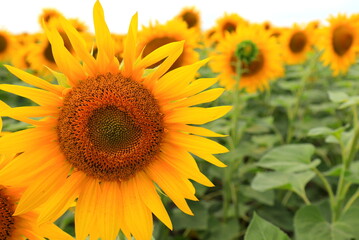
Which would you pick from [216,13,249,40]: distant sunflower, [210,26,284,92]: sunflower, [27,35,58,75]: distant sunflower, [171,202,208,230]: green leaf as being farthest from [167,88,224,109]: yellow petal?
[216,13,249,40]: distant sunflower

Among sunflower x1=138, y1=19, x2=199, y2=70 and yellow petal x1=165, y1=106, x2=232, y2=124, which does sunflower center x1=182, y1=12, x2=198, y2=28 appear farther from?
yellow petal x1=165, y1=106, x2=232, y2=124

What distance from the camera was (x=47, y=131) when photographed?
4.02ft

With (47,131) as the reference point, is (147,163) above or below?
below

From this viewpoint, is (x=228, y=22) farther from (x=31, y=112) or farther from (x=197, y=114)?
(x=31, y=112)

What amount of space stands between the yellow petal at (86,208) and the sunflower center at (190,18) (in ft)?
17.9

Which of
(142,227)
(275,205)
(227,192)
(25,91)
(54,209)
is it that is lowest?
(275,205)

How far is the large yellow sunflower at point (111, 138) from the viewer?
118 centimetres

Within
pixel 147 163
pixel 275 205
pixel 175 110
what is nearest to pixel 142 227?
pixel 147 163

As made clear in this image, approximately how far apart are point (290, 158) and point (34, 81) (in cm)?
177

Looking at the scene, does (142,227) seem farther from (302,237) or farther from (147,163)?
(302,237)

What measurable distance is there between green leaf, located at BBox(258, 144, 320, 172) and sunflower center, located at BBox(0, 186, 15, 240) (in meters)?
1.51

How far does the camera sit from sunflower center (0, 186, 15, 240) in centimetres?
123

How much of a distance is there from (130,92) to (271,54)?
9.64ft

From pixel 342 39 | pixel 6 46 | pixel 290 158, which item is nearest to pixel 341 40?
pixel 342 39
